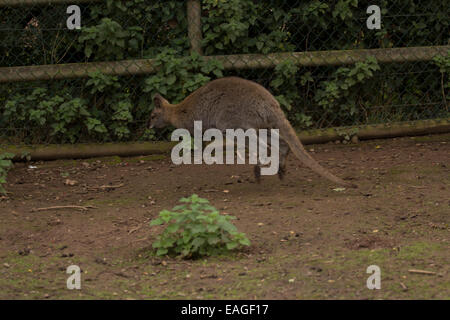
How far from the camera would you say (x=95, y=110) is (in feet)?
23.5

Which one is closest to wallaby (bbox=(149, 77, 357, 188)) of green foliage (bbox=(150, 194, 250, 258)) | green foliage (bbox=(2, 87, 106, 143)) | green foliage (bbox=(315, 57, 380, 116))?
green foliage (bbox=(2, 87, 106, 143))

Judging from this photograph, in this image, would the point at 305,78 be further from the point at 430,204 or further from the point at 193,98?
the point at 430,204

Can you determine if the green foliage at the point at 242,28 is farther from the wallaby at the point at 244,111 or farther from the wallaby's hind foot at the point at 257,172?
the wallaby's hind foot at the point at 257,172

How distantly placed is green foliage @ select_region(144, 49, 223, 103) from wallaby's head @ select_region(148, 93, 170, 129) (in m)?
0.21

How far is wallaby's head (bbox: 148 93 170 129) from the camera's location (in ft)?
22.3

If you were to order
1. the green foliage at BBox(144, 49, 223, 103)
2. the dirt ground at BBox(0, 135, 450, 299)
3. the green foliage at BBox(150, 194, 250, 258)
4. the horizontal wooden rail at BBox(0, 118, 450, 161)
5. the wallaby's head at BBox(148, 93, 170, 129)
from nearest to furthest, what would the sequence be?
the dirt ground at BBox(0, 135, 450, 299)
the green foliage at BBox(150, 194, 250, 258)
the wallaby's head at BBox(148, 93, 170, 129)
the green foliage at BBox(144, 49, 223, 103)
the horizontal wooden rail at BBox(0, 118, 450, 161)

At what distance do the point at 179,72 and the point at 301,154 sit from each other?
1909 millimetres

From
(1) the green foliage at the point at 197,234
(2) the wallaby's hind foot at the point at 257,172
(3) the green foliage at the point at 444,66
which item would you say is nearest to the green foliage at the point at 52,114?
(2) the wallaby's hind foot at the point at 257,172

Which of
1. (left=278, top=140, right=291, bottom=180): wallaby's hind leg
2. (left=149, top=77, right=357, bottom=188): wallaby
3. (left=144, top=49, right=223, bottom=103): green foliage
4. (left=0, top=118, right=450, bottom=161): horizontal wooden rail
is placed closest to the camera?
(left=149, top=77, right=357, bottom=188): wallaby

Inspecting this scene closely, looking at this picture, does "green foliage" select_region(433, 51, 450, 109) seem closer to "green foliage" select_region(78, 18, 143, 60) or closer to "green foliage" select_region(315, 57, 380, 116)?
"green foliage" select_region(315, 57, 380, 116)

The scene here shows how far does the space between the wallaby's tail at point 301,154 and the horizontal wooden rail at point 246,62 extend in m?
1.41

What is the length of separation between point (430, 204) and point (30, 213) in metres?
3.18

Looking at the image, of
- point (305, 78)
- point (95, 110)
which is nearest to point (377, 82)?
point (305, 78)

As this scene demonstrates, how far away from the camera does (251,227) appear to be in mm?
4797
